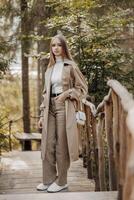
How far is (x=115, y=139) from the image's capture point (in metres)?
4.18

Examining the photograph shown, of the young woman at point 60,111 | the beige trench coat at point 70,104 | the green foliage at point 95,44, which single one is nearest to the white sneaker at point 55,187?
the young woman at point 60,111

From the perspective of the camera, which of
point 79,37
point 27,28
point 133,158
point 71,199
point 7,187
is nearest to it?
point 133,158

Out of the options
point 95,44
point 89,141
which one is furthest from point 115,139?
point 95,44

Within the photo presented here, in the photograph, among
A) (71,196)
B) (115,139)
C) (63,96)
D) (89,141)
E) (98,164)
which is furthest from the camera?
(89,141)

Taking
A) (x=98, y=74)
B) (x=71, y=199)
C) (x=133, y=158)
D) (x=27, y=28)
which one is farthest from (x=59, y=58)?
(x=27, y=28)

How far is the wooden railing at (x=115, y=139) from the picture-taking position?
2.46 m

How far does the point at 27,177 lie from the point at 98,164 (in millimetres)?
1554

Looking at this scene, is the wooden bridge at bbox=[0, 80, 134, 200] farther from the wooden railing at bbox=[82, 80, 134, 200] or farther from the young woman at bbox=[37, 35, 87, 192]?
the young woman at bbox=[37, 35, 87, 192]

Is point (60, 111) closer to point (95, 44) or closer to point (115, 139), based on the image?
point (115, 139)

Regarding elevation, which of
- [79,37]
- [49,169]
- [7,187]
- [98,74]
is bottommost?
[7,187]

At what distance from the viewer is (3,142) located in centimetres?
923

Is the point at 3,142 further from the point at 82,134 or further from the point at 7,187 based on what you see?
the point at 7,187

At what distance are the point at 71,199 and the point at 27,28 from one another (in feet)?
31.6

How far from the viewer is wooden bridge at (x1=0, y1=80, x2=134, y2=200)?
3.30m
